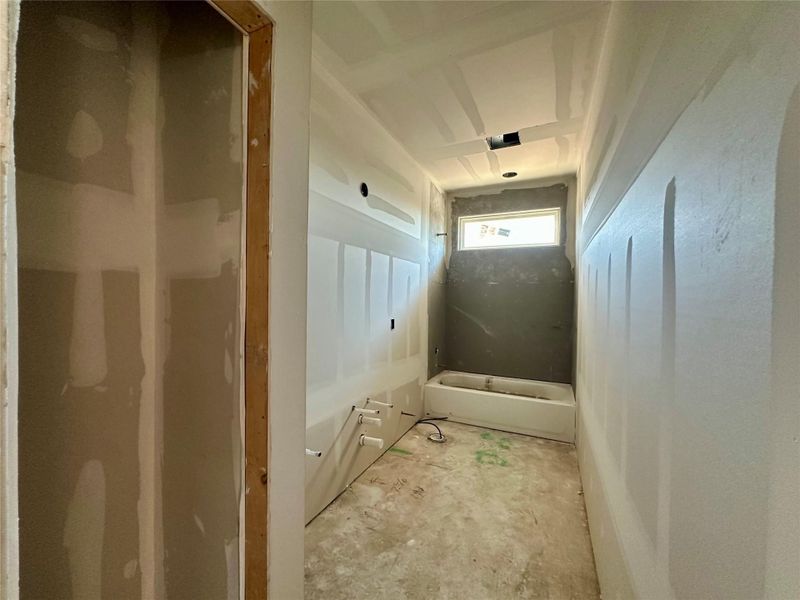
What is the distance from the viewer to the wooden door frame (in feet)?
3.16

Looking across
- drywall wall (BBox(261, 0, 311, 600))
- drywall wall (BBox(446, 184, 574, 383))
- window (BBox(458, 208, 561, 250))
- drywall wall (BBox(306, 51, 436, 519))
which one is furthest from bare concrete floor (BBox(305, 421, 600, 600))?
window (BBox(458, 208, 561, 250))

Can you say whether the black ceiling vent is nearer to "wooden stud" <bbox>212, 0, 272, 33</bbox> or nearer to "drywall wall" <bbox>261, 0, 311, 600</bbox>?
"drywall wall" <bbox>261, 0, 311, 600</bbox>

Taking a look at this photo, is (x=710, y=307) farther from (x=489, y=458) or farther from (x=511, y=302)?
(x=511, y=302)

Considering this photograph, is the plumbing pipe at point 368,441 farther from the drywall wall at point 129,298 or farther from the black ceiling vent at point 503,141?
the black ceiling vent at point 503,141

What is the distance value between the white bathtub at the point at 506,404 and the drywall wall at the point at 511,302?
0.23 metres

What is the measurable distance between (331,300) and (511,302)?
269cm

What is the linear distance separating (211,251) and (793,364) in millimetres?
1301

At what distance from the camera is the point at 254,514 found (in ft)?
3.25

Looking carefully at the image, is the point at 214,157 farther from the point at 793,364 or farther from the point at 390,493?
the point at 390,493

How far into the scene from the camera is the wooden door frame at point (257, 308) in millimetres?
963

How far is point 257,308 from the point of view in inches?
38.6

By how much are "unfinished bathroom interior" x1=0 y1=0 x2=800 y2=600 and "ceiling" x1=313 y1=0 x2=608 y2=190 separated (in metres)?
0.02

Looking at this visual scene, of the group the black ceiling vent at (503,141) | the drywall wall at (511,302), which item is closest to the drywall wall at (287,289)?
the black ceiling vent at (503,141)

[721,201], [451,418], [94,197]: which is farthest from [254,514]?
[451,418]
